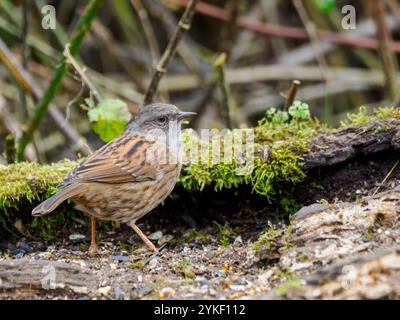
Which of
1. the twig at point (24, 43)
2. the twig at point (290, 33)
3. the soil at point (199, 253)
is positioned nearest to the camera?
the soil at point (199, 253)

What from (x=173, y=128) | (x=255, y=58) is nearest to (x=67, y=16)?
(x=255, y=58)

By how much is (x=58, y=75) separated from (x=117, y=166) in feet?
4.52

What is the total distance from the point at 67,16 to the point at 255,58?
7.99ft

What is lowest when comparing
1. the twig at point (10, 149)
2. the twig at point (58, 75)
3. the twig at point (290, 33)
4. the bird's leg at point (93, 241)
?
the bird's leg at point (93, 241)

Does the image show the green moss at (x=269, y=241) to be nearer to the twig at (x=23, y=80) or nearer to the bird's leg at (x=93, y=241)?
the bird's leg at (x=93, y=241)

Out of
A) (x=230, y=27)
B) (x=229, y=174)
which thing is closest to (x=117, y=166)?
(x=229, y=174)

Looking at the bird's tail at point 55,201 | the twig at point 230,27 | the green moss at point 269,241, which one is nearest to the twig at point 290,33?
the twig at point 230,27

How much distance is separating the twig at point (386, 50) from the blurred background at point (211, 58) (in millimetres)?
11

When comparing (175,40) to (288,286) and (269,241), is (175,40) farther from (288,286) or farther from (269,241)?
(288,286)

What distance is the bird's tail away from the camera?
12.8 ft

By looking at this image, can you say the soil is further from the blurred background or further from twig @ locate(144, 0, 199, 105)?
the blurred background

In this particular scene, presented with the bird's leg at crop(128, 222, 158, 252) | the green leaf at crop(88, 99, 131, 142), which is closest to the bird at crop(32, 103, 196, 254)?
the bird's leg at crop(128, 222, 158, 252)

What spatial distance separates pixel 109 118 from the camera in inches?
199

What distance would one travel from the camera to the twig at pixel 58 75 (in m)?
5.42
